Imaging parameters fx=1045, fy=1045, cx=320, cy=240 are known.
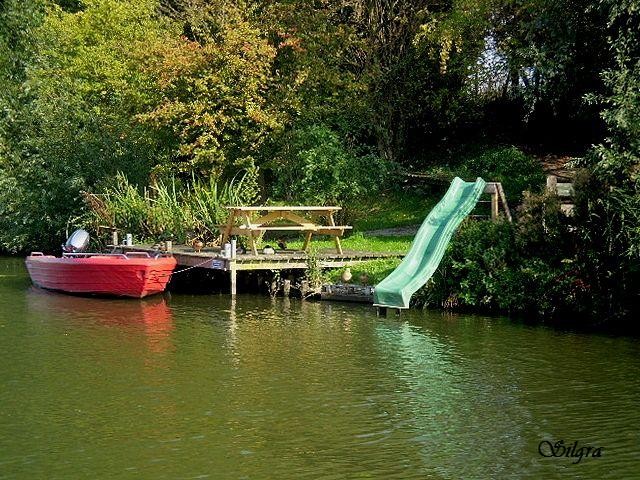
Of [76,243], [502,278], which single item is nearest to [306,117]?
[76,243]

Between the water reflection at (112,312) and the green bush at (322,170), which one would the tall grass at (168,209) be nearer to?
the green bush at (322,170)

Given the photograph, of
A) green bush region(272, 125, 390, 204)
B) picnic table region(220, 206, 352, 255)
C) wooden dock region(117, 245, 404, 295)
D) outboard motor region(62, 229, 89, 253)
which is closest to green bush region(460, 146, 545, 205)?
green bush region(272, 125, 390, 204)

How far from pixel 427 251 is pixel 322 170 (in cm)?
910

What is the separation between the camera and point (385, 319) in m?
19.7

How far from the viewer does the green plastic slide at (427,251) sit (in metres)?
19.9

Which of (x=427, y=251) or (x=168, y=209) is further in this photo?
(x=168, y=209)

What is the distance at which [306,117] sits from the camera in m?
31.2

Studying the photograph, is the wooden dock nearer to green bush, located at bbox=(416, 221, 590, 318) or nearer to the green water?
the green water

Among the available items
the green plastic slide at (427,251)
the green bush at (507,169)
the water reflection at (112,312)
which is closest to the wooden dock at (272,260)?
the water reflection at (112,312)

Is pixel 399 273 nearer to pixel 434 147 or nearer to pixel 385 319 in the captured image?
pixel 385 319

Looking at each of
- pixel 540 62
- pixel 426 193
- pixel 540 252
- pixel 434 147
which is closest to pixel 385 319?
pixel 540 252

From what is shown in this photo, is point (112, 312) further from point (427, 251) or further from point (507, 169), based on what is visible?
point (507, 169)

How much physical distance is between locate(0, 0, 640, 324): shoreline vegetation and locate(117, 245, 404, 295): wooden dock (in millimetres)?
424

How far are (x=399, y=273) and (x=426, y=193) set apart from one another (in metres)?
12.5
